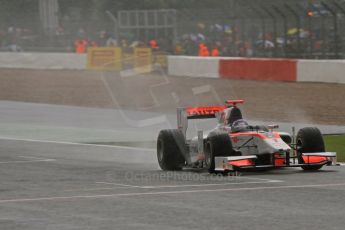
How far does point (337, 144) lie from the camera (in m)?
20.2

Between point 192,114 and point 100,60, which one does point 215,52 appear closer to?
point 100,60

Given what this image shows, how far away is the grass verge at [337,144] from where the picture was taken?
18.5 metres

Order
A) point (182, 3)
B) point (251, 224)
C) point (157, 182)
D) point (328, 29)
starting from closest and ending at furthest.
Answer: point (251, 224), point (157, 182), point (328, 29), point (182, 3)

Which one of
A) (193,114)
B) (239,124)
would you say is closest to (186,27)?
(193,114)

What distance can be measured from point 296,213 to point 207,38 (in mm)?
39033

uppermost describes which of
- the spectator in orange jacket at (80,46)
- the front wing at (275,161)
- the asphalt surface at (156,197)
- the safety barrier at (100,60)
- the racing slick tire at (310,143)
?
the spectator in orange jacket at (80,46)

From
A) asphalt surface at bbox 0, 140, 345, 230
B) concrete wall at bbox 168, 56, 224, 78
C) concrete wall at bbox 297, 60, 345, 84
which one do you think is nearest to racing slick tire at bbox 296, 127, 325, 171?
asphalt surface at bbox 0, 140, 345, 230

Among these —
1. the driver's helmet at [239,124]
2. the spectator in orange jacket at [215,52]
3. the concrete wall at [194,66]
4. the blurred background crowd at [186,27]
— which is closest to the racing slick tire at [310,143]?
the driver's helmet at [239,124]

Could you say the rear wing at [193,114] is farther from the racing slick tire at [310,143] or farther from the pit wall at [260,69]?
the pit wall at [260,69]

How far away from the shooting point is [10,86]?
4088 centimetres

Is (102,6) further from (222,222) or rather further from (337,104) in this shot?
(222,222)

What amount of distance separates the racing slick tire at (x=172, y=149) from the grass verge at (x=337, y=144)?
10.7 ft

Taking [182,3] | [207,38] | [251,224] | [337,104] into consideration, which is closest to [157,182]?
[251,224]

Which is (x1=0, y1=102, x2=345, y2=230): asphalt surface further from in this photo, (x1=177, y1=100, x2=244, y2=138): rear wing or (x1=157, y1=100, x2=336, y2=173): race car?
(x1=177, y1=100, x2=244, y2=138): rear wing
